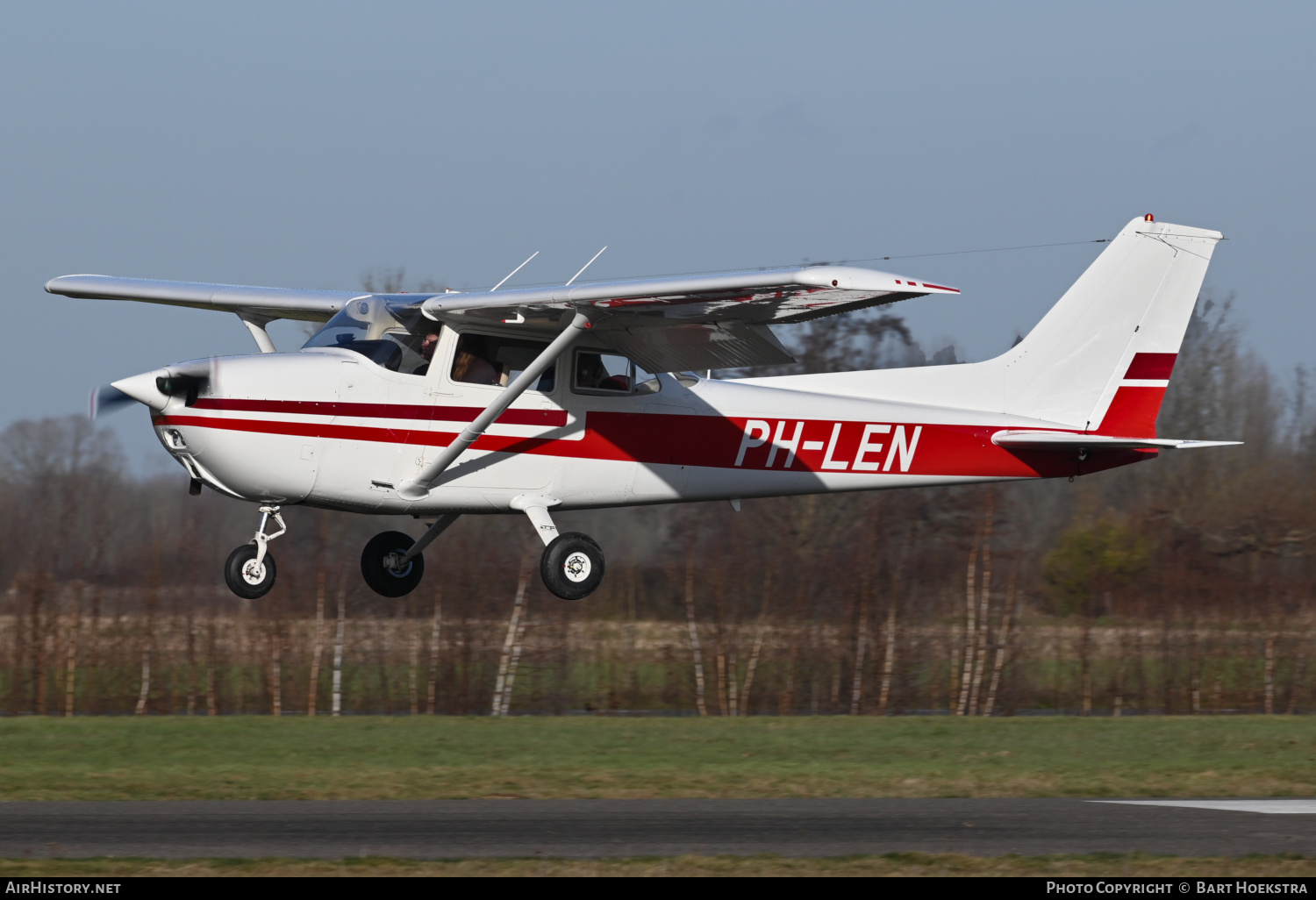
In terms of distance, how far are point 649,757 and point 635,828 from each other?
215 inches

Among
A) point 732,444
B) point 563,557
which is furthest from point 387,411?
point 732,444

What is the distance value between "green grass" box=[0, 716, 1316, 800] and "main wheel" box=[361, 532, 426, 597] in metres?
2.69

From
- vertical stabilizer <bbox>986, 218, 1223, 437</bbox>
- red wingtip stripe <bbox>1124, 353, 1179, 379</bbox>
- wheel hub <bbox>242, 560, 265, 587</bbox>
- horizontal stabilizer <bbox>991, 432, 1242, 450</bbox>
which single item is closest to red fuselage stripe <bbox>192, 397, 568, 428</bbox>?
wheel hub <bbox>242, 560, 265, 587</bbox>

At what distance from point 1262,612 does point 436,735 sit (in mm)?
14044

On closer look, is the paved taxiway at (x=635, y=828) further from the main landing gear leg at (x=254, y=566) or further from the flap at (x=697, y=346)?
the flap at (x=697, y=346)

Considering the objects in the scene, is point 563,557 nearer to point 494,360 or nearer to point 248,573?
point 494,360

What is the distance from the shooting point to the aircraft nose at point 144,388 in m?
10.3

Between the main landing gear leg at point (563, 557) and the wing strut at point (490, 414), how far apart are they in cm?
80

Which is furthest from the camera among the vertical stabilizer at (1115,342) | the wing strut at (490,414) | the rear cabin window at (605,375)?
the vertical stabilizer at (1115,342)

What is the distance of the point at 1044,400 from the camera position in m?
14.0

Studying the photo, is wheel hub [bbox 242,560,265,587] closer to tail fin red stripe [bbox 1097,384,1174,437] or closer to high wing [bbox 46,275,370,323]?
high wing [bbox 46,275,370,323]

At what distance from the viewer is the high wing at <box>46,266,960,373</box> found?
9.27m

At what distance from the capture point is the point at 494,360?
37.7ft

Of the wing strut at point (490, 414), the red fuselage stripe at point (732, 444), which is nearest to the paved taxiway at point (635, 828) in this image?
the wing strut at point (490, 414)
